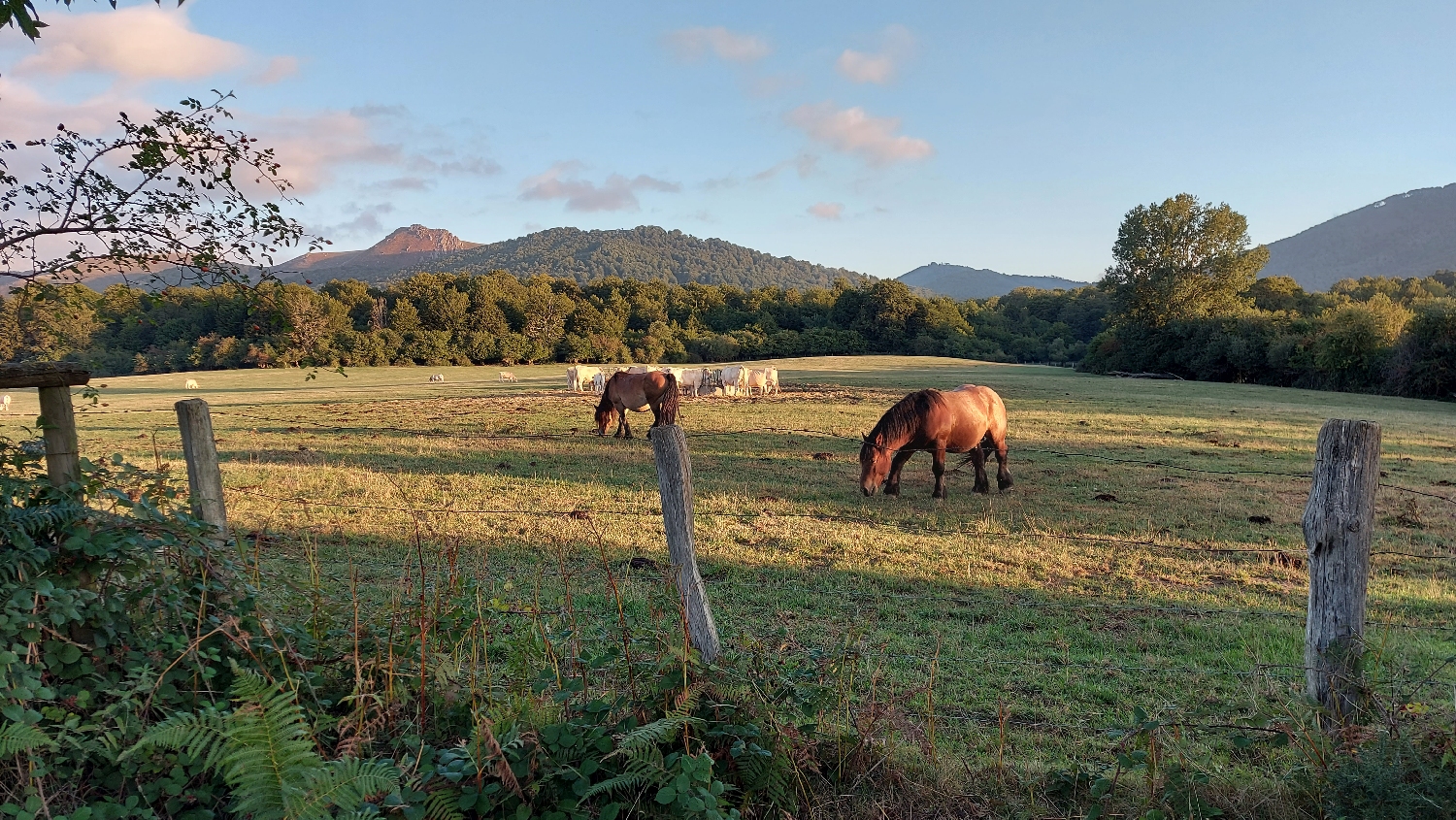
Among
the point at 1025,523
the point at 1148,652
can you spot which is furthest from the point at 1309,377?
the point at 1148,652

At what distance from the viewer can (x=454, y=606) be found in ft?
11.8

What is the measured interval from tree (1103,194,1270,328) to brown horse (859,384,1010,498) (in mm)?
50130

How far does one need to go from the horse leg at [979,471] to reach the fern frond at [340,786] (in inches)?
418

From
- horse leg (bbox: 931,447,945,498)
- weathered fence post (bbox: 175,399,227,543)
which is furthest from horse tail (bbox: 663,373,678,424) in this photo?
weathered fence post (bbox: 175,399,227,543)

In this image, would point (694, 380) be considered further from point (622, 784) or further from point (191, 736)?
point (191, 736)

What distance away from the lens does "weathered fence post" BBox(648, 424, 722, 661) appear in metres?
4.02

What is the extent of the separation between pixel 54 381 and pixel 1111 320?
2499 inches

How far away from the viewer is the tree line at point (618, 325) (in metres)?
62.8

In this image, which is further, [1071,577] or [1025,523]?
[1025,523]

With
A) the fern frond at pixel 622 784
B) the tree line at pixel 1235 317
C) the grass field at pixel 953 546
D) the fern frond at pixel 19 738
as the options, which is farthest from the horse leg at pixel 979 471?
the tree line at pixel 1235 317

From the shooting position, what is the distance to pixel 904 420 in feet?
36.4

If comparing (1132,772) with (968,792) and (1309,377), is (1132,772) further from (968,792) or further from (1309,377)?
(1309,377)

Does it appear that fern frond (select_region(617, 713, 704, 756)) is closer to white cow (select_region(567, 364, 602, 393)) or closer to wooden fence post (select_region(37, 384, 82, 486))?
wooden fence post (select_region(37, 384, 82, 486))

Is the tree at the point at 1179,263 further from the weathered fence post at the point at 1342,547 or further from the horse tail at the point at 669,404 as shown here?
the weathered fence post at the point at 1342,547
